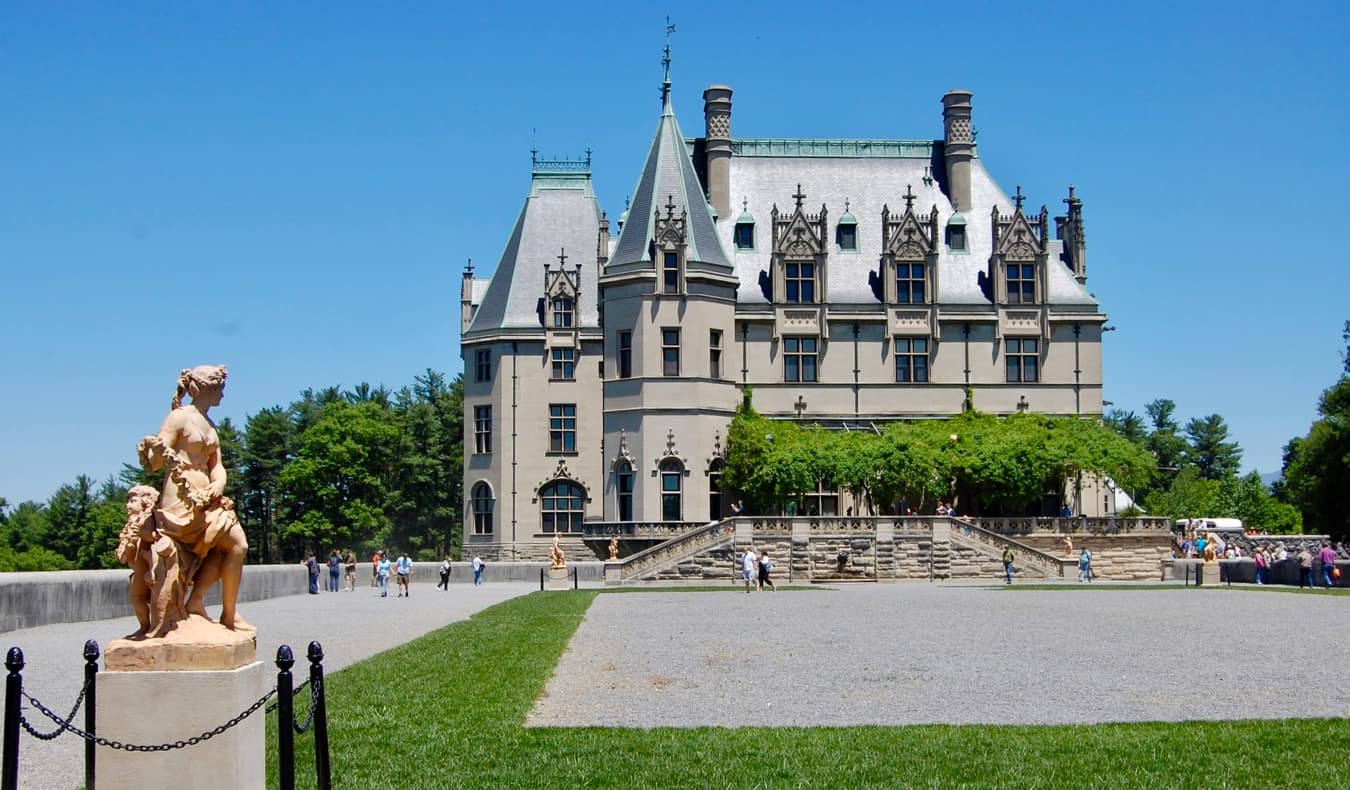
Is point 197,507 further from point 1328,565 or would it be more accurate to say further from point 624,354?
point 624,354

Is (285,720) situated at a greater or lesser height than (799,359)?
lesser

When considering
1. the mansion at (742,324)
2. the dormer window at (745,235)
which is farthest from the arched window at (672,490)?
the dormer window at (745,235)

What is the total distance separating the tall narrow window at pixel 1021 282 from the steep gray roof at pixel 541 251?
55.0 ft

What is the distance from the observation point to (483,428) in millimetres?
63000

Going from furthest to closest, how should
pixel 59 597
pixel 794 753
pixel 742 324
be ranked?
pixel 742 324 < pixel 59 597 < pixel 794 753

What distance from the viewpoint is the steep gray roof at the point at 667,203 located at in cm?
5812

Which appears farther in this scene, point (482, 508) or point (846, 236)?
point (482, 508)

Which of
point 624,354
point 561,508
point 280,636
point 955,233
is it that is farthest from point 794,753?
point 955,233

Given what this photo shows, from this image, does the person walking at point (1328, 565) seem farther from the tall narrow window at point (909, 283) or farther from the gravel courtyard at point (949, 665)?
the tall narrow window at point (909, 283)

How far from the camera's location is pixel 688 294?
57625 millimetres

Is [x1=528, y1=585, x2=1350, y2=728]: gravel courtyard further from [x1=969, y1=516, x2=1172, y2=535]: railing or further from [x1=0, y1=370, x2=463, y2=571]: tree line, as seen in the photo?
[x1=0, y1=370, x2=463, y2=571]: tree line

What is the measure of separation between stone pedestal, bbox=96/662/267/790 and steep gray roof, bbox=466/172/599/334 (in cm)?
5258

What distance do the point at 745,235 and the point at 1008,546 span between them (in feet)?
59.5

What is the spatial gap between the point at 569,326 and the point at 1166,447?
Answer: 7684cm
